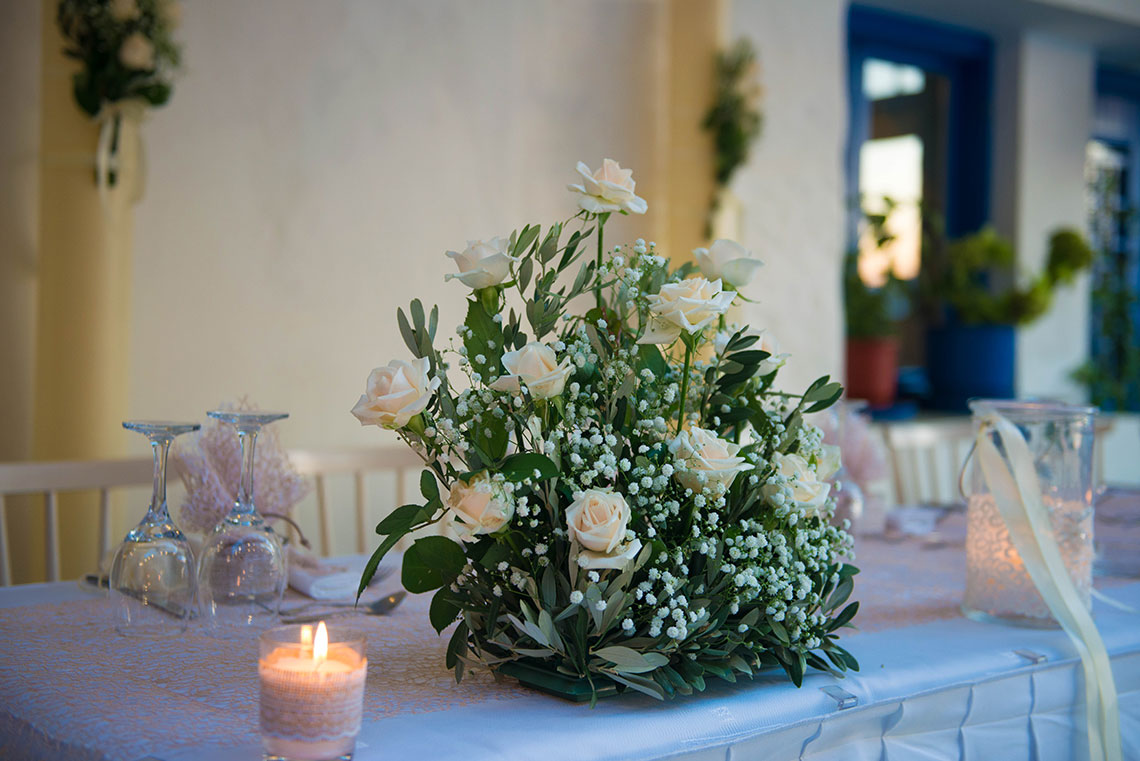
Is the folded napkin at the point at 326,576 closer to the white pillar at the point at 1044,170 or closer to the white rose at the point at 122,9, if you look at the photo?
the white rose at the point at 122,9

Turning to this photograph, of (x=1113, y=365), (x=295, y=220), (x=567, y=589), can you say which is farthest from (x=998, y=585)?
(x=1113, y=365)

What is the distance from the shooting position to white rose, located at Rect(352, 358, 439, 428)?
2.77 feet

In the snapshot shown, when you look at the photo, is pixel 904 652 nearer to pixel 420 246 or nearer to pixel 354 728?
pixel 354 728

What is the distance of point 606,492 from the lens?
85 cm

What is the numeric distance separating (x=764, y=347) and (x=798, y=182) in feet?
9.39

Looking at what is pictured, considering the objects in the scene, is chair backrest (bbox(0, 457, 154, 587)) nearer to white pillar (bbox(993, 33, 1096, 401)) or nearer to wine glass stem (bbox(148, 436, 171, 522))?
wine glass stem (bbox(148, 436, 171, 522))

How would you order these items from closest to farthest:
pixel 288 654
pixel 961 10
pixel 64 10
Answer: pixel 288 654 → pixel 64 10 → pixel 961 10

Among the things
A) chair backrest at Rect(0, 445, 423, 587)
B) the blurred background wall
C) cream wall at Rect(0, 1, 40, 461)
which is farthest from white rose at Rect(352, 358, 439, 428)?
cream wall at Rect(0, 1, 40, 461)

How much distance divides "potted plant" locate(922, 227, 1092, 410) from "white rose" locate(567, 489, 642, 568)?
12.3 feet

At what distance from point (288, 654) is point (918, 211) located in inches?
163

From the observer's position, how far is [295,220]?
9.82 feet

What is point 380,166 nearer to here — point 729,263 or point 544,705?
point 729,263

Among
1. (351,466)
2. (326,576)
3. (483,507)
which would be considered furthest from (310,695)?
(351,466)

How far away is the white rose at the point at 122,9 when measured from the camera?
239cm
